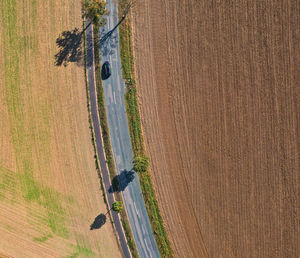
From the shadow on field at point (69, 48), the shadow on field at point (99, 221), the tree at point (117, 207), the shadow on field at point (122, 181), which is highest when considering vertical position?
the shadow on field at point (69, 48)

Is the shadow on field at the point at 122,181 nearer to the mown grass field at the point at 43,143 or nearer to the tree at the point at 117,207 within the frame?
the tree at the point at 117,207

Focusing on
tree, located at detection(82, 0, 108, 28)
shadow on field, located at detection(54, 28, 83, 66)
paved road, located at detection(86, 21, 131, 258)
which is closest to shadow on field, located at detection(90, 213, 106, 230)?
→ paved road, located at detection(86, 21, 131, 258)

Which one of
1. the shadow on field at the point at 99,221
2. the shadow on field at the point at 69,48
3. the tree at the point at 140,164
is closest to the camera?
the tree at the point at 140,164

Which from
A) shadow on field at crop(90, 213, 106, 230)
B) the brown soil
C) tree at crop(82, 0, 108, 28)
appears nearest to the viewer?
the brown soil

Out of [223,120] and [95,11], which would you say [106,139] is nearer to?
[223,120]

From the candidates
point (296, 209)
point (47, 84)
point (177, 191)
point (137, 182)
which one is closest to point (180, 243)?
point (177, 191)

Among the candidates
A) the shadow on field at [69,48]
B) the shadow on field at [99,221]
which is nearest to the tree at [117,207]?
the shadow on field at [99,221]

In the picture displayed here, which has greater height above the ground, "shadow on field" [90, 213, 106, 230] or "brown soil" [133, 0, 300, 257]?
"brown soil" [133, 0, 300, 257]

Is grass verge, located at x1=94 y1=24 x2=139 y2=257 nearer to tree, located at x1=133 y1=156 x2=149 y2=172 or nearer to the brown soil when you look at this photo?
tree, located at x1=133 y1=156 x2=149 y2=172
